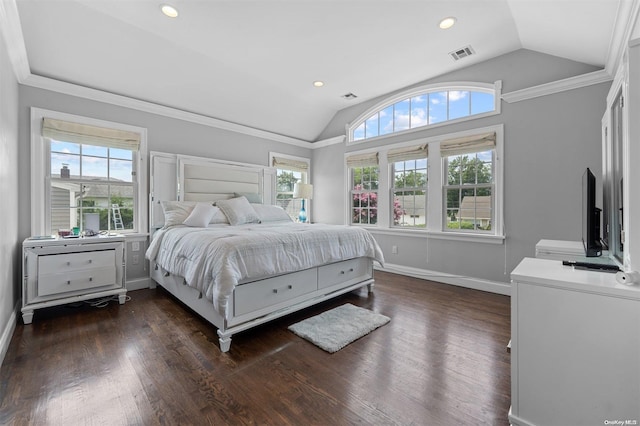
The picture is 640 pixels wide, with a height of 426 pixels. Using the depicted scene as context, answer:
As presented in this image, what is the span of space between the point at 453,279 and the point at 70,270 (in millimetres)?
4566

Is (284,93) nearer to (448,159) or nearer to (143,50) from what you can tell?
(143,50)

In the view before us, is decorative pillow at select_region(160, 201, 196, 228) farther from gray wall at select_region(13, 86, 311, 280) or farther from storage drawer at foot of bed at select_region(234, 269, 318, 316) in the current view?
storage drawer at foot of bed at select_region(234, 269, 318, 316)

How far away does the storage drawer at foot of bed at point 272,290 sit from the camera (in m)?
2.30

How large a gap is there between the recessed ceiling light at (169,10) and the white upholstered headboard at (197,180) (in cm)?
178

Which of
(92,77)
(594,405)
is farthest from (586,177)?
(92,77)

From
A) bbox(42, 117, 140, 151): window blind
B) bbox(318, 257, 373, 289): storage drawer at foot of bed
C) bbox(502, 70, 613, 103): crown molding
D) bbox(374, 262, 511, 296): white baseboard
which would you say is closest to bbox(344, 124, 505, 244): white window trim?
bbox(502, 70, 613, 103): crown molding

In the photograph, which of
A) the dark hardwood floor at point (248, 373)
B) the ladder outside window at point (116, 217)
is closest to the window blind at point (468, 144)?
the dark hardwood floor at point (248, 373)

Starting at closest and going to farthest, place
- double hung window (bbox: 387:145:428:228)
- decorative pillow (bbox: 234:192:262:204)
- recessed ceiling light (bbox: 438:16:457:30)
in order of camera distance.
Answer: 1. recessed ceiling light (bbox: 438:16:457:30)
2. double hung window (bbox: 387:145:428:228)
3. decorative pillow (bbox: 234:192:262:204)

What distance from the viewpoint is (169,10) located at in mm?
2568

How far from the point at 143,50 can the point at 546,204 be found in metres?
4.93

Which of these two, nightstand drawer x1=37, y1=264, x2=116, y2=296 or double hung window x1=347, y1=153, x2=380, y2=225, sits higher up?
double hung window x1=347, y1=153, x2=380, y2=225

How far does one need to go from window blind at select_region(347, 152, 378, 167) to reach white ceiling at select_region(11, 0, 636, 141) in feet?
3.94

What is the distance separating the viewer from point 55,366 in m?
1.91

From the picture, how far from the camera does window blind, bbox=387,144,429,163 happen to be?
166 inches
